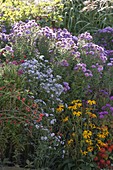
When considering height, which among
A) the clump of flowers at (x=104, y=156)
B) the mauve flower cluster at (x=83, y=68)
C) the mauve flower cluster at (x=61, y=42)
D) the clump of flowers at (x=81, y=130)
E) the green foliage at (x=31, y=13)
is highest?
the green foliage at (x=31, y=13)

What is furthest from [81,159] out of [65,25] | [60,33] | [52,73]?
[65,25]

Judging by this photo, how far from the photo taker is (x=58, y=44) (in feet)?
17.9

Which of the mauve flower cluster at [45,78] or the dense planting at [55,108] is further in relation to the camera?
the mauve flower cluster at [45,78]

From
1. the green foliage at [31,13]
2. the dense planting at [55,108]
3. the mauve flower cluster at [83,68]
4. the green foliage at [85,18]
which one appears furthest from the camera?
the green foliage at [85,18]

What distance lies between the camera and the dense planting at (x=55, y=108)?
14.2 ft

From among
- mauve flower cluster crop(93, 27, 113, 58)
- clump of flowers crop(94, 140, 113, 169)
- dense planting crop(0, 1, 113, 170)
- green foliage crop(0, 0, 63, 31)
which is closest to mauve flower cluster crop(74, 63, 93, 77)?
dense planting crop(0, 1, 113, 170)

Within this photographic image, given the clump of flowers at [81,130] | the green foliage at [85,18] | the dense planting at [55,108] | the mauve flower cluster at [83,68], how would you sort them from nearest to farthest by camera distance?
the dense planting at [55,108] < the clump of flowers at [81,130] < the mauve flower cluster at [83,68] < the green foliage at [85,18]

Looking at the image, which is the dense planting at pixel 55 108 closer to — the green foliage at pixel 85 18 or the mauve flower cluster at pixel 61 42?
the mauve flower cluster at pixel 61 42

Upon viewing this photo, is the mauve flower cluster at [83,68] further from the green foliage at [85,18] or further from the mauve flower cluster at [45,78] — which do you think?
the green foliage at [85,18]

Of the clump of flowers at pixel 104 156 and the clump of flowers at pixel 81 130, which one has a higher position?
the clump of flowers at pixel 81 130

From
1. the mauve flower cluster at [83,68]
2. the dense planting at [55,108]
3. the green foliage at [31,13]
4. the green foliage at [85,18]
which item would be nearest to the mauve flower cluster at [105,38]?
the green foliage at [85,18]

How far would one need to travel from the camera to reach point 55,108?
15.4ft

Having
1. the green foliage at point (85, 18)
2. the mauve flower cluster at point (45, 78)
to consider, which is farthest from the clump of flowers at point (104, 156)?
the green foliage at point (85, 18)

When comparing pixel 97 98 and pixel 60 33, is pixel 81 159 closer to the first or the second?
pixel 97 98
